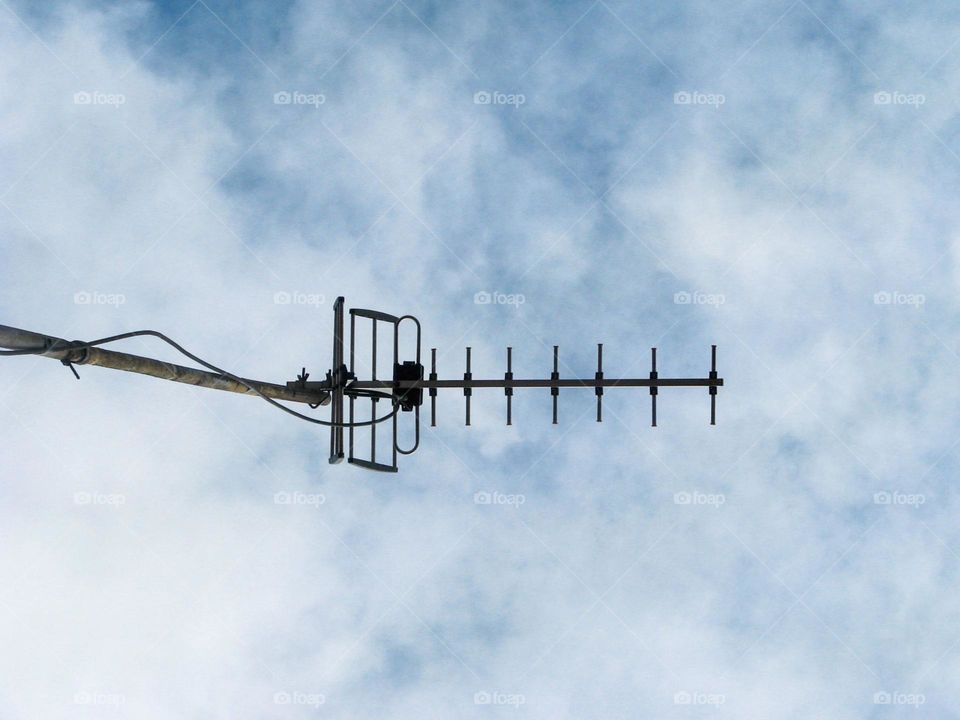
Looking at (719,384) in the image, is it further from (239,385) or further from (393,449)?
(239,385)

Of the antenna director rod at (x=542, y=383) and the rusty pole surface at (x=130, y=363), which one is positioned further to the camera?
the antenna director rod at (x=542, y=383)

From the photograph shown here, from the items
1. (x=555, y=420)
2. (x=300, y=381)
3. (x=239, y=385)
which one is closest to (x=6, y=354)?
(x=239, y=385)

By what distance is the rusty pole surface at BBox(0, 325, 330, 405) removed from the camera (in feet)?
13.0

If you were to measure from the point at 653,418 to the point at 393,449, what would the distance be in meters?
2.99

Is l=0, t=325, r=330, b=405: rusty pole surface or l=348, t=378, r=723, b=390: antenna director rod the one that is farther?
l=348, t=378, r=723, b=390: antenna director rod

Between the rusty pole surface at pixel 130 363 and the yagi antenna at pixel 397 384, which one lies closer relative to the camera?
the rusty pole surface at pixel 130 363

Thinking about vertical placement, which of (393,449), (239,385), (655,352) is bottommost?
(393,449)

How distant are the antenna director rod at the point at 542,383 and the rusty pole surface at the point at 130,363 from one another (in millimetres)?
809

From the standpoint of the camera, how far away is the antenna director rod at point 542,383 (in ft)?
23.1

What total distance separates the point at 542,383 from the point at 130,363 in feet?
13.0

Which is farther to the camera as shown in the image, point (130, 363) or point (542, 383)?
point (542, 383)

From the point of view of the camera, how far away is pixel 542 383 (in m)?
7.11

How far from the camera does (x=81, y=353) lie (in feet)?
14.3

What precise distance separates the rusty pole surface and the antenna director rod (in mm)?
809
